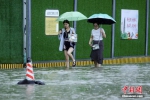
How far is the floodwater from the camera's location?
13047 millimetres

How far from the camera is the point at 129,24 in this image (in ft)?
Result: 83.8

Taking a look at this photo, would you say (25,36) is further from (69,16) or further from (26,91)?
(26,91)

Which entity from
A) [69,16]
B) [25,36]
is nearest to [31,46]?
[25,36]

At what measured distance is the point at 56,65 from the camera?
22344 mm

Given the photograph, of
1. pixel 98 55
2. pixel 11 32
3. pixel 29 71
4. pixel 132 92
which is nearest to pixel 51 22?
pixel 11 32

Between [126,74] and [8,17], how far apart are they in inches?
222

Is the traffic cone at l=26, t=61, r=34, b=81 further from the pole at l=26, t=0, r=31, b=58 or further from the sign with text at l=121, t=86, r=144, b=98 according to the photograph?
the pole at l=26, t=0, r=31, b=58

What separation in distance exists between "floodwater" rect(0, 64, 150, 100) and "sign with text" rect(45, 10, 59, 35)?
8.79 ft

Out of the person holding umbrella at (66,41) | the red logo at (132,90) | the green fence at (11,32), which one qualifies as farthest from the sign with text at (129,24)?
the red logo at (132,90)

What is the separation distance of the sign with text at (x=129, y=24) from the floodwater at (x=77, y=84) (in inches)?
184

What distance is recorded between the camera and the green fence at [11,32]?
21.4m

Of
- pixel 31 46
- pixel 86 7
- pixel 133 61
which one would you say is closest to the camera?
pixel 31 46

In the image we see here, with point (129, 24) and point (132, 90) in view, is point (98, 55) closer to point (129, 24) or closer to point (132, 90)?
point (129, 24)

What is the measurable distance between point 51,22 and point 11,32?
6.28 feet
